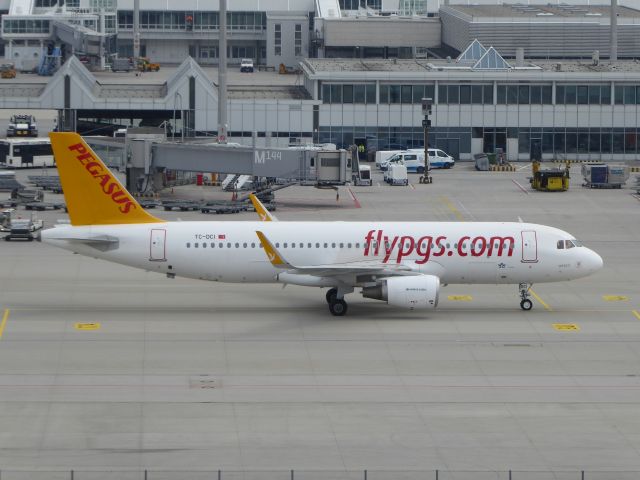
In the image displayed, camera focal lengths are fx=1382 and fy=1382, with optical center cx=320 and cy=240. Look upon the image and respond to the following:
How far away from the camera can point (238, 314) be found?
196ft

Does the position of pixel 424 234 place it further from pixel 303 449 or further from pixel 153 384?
pixel 303 449

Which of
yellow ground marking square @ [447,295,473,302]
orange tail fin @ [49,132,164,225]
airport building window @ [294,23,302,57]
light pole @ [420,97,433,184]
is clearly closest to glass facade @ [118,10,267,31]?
airport building window @ [294,23,302,57]

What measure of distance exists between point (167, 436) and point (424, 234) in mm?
21515

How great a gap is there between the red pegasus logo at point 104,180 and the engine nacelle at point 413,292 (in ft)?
38.8

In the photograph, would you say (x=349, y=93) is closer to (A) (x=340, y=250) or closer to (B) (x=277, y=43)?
(B) (x=277, y=43)

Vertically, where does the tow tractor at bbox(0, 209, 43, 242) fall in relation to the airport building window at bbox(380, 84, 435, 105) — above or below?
below

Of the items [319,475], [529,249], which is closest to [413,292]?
[529,249]

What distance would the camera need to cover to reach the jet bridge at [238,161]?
98.7m

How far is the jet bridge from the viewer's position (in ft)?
324

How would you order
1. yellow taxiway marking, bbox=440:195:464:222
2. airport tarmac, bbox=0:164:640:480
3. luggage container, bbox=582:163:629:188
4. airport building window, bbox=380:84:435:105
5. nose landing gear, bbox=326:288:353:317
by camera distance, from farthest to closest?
airport building window, bbox=380:84:435:105, luggage container, bbox=582:163:629:188, yellow taxiway marking, bbox=440:195:464:222, nose landing gear, bbox=326:288:353:317, airport tarmac, bbox=0:164:640:480

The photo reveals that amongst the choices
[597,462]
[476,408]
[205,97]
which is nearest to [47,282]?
[476,408]

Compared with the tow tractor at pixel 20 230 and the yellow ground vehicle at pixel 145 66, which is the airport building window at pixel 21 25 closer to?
the yellow ground vehicle at pixel 145 66

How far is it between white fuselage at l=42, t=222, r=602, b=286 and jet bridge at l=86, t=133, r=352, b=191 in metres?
38.8

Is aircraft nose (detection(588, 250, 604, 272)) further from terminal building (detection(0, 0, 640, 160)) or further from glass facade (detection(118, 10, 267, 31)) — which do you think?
glass facade (detection(118, 10, 267, 31))
